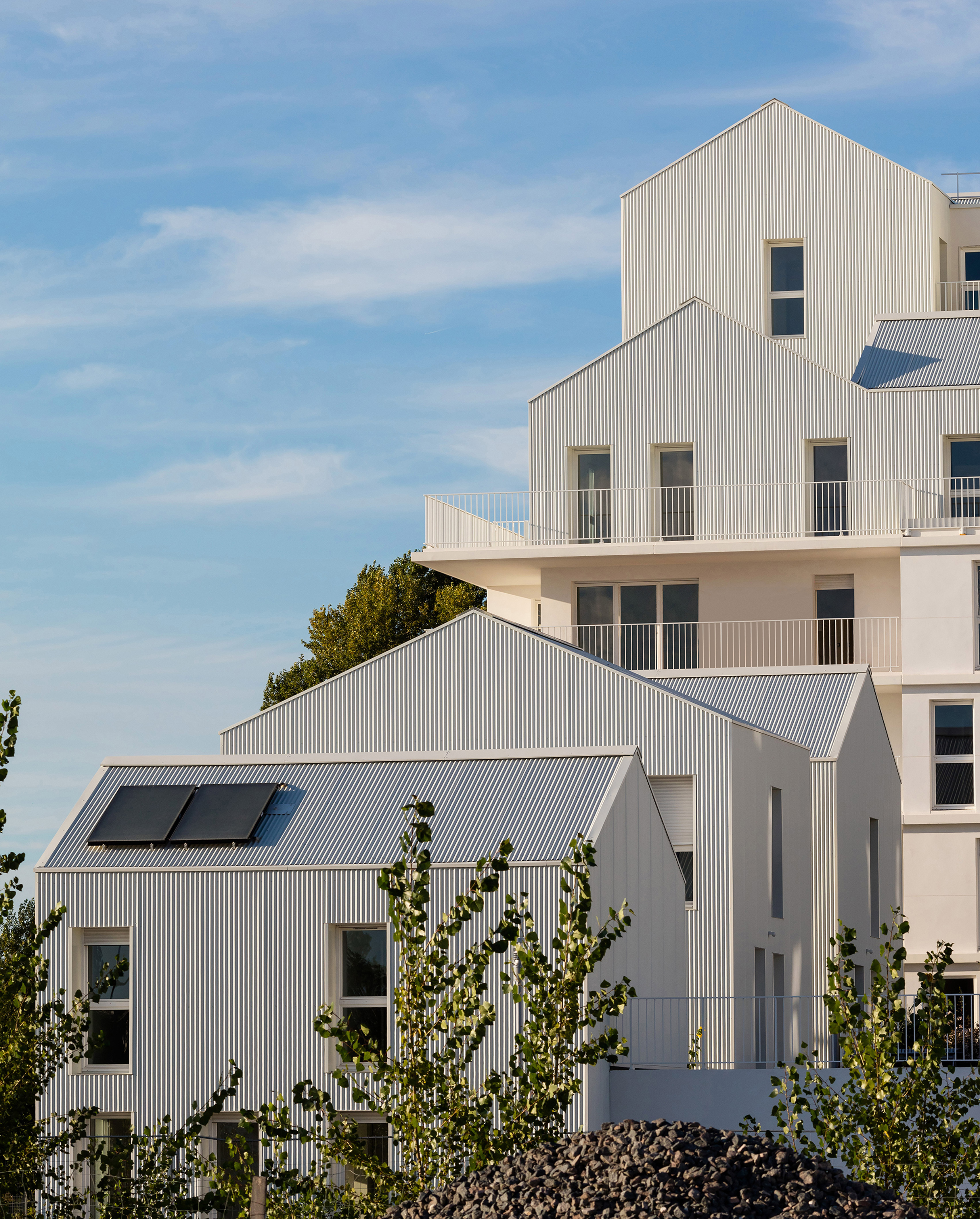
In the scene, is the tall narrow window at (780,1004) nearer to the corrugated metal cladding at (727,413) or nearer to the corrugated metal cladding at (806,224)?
the corrugated metal cladding at (727,413)

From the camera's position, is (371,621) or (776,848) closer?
(776,848)

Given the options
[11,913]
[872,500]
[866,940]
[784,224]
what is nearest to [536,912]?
[11,913]

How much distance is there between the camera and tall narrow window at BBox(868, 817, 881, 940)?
1497 inches

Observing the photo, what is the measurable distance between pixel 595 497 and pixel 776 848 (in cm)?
1710

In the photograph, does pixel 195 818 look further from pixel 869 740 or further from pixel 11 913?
pixel 869 740

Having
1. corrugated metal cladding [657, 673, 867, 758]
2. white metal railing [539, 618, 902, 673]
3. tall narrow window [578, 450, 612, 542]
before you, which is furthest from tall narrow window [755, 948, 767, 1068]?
tall narrow window [578, 450, 612, 542]

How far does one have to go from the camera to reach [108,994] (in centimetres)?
2495

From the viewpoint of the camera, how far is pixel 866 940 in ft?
121

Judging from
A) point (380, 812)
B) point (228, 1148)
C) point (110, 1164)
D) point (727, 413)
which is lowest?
point (110, 1164)

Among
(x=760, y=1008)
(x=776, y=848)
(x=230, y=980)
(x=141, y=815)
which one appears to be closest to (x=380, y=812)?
(x=230, y=980)

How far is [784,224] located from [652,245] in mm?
3848

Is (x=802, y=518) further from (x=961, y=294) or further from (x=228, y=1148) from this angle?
(x=228, y=1148)

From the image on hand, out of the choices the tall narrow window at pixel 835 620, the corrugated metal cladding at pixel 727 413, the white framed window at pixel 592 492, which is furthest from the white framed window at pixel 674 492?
the tall narrow window at pixel 835 620

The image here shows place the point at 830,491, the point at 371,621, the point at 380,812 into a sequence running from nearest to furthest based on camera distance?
1. the point at 380,812
2. the point at 830,491
3. the point at 371,621
